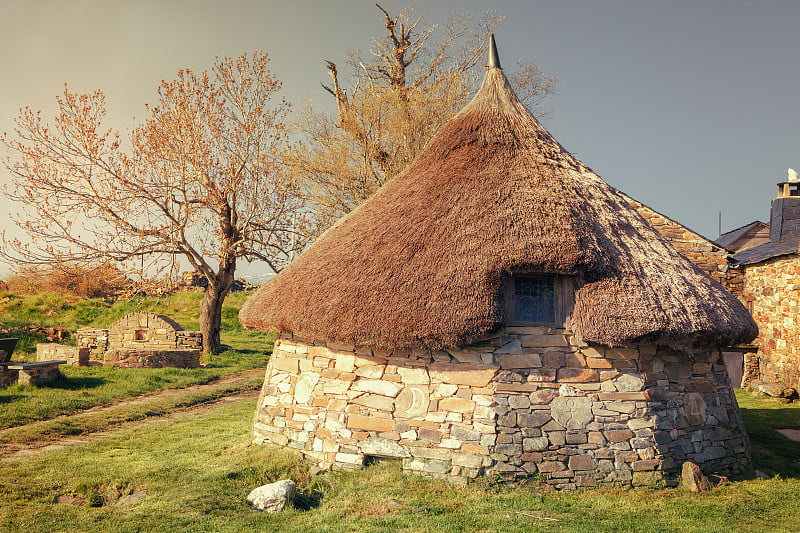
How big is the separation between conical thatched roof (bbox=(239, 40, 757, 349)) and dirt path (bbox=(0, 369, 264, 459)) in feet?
12.9

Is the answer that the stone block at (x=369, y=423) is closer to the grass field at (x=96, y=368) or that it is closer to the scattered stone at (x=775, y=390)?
the grass field at (x=96, y=368)

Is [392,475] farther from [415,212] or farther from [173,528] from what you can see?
[415,212]

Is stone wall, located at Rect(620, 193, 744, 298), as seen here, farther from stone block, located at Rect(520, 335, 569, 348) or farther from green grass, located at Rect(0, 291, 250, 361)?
green grass, located at Rect(0, 291, 250, 361)

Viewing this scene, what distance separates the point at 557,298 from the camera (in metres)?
7.27

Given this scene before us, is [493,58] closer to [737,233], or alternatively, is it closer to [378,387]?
[378,387]

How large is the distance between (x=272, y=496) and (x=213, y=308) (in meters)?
13.4

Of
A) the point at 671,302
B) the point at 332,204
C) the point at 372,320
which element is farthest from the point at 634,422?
the point at 332,204

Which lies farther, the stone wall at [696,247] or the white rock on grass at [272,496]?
the stone wall at [696,247]

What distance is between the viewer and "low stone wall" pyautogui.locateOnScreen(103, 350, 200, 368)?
1561 cm

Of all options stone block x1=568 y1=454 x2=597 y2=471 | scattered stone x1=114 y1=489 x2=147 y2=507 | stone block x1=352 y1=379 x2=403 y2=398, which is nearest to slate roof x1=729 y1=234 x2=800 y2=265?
stone block x1=568 y1=454 x2=597 y2=471

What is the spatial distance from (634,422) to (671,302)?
1669mm

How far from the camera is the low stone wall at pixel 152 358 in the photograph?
1561 cm

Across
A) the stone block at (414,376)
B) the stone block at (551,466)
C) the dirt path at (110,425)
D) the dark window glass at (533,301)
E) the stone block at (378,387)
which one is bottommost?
the dirt path at (110,425)

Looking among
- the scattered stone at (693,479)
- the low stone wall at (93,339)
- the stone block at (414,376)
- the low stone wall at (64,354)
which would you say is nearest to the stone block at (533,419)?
the stone block at (414,376)
